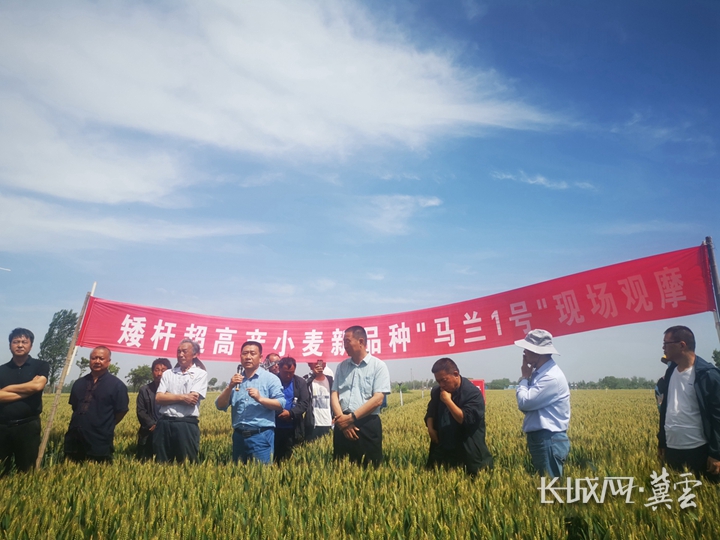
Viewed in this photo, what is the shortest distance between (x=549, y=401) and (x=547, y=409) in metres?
0.08

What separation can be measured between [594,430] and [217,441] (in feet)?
28.9

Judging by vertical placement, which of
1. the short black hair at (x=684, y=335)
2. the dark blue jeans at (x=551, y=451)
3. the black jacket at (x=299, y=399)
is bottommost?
the dark blue jeans at (x=551, y=451)

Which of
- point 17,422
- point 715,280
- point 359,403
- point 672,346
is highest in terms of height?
point 715,280

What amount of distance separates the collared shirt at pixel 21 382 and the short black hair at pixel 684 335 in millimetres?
6344

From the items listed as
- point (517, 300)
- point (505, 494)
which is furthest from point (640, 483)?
point (517, 300)

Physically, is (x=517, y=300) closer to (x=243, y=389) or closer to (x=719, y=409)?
(x=719, y=409)

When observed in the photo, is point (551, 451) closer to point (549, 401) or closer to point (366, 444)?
point (549, 401)

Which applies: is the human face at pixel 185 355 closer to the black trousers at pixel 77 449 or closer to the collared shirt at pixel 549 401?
the black trousers at pixel 77 449

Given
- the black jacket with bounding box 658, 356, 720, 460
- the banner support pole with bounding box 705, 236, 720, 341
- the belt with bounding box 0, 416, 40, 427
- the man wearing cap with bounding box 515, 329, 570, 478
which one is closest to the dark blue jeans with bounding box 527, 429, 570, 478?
the man wearing cap with bounding box 515, 329, 570, 478

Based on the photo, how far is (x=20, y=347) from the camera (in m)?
5.11

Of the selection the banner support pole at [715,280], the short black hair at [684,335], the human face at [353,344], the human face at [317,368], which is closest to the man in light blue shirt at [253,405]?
the human face at [353,344]

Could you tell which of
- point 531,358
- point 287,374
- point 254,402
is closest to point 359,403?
point 254,402

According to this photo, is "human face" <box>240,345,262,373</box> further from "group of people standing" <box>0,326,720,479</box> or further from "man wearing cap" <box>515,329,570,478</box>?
"man wearing cap" <box>515,329,570,478</box>

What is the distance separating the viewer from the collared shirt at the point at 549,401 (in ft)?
13.8
